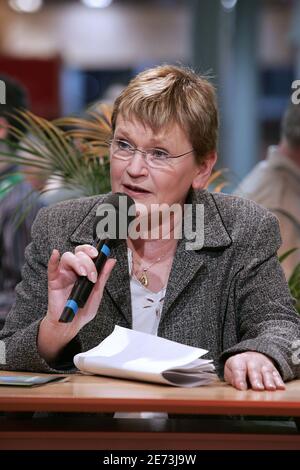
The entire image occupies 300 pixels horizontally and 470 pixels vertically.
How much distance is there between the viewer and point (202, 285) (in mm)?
2252

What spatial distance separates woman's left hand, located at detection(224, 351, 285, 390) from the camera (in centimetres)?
182

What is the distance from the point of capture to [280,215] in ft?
11.6

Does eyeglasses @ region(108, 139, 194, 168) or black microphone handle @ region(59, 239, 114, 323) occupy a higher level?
eyeglasses @ region(108, 139, 194, 168)

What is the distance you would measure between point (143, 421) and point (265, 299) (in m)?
0.51

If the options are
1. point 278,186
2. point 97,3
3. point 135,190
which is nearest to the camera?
point 135,190

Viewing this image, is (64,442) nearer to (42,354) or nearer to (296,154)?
(42,354)

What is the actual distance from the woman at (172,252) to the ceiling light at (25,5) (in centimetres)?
923

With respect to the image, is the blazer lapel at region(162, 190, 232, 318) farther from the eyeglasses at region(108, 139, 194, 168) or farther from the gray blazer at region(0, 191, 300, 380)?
the eyeglasses at region(108, 139, 194, 168)

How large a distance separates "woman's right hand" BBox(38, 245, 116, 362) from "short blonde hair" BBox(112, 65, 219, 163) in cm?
42

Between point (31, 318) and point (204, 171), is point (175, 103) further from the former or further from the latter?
point (31, 318)

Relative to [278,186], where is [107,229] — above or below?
above


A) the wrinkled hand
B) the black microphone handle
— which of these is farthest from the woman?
the black microphone handle

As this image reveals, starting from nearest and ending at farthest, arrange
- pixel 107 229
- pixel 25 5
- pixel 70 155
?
pixel 107 229, pixel 70 155, pixel 25 5

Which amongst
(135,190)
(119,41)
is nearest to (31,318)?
(135,190)
